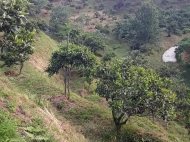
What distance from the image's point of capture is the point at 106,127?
1741cm

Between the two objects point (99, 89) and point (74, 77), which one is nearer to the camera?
point (99, 89)

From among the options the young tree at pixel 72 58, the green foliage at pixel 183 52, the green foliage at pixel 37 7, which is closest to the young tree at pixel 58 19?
the green foliage at pixel 37 7

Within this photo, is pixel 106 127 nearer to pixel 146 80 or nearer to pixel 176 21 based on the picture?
pixel 146 80

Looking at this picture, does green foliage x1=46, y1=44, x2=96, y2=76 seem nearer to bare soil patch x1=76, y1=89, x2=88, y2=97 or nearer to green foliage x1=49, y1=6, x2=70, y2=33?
bare soil patch x1=76, y1=89, x2=88, y2=97

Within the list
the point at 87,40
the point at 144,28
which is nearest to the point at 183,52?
the point at 144,28

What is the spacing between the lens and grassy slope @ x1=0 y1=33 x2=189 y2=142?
13657 millimetres

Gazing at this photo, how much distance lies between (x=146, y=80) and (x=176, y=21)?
146 feet

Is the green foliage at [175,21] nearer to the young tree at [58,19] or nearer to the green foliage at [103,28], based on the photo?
the green foliage at [103,28]

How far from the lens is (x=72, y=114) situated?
60.1 ft

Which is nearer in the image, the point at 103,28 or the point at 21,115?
the point at 21,115

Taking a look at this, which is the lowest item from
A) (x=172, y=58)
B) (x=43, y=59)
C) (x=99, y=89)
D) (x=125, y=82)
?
(x=172, y=58)

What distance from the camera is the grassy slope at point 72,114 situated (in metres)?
13.7

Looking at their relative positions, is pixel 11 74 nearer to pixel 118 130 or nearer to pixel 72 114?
pixel 72 114

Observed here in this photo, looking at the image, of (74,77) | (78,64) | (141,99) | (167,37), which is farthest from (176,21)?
(141,99)
